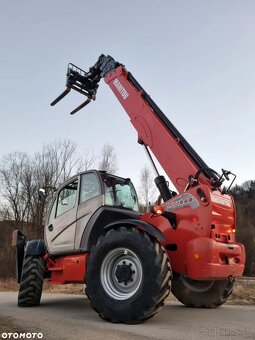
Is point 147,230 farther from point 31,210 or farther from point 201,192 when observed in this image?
point 31,210

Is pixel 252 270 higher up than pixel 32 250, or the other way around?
pixel 32 250

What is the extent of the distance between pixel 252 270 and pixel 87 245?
132ft

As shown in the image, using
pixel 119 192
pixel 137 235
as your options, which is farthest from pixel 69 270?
pixel 137 235

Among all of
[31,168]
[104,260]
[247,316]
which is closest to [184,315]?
[247,316]

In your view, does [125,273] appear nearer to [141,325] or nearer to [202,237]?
[141,325]

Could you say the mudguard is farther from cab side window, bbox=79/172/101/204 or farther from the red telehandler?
cab side window, bbox=79/172/101/204

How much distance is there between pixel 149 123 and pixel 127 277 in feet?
9.96

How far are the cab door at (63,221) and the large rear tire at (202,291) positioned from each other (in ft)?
6.92

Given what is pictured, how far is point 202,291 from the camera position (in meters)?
7.80

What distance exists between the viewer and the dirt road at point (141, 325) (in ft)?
16.2

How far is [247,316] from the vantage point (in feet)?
21.7

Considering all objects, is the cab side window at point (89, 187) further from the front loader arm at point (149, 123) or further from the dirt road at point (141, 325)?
the dirt road at point (141, 325)

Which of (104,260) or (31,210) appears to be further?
(31,210)

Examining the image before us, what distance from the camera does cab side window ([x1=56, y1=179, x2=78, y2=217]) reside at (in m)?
8.06
